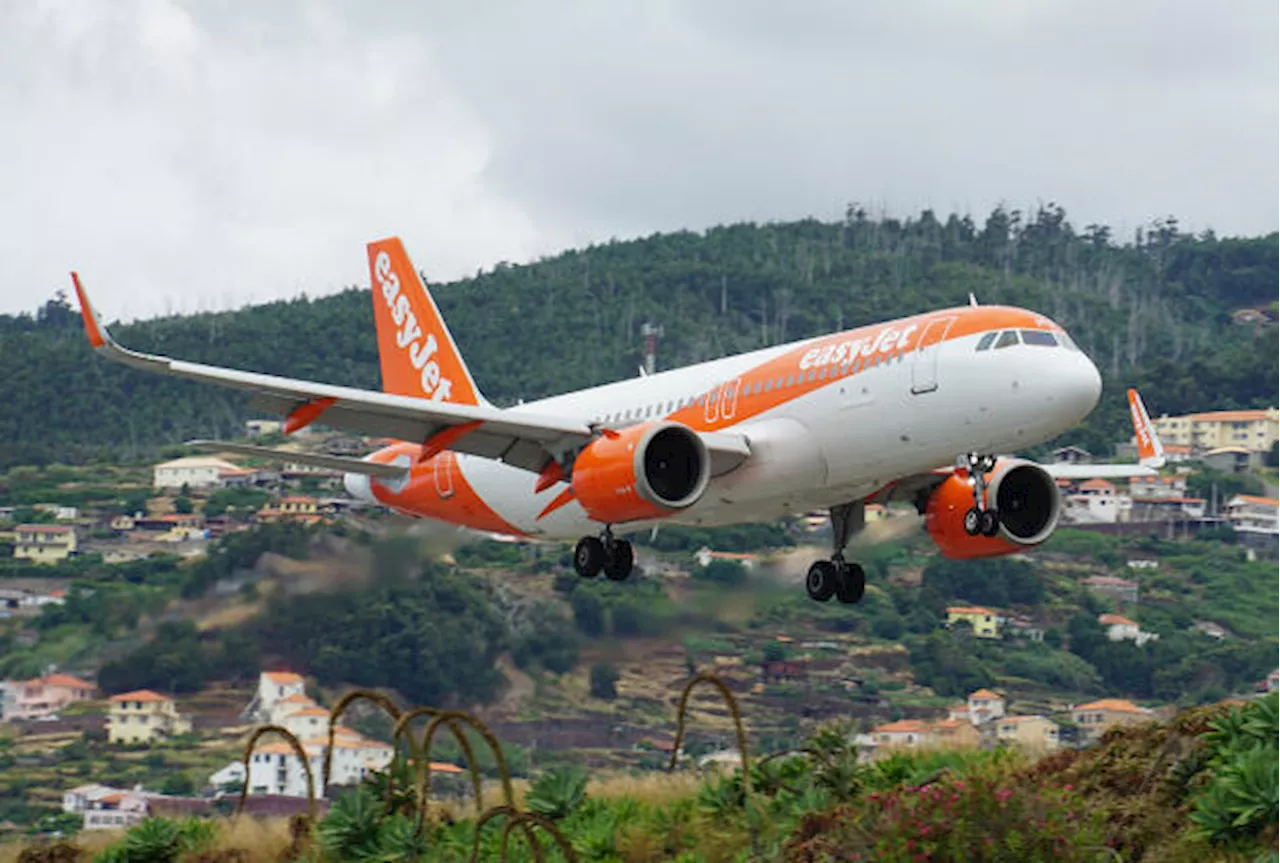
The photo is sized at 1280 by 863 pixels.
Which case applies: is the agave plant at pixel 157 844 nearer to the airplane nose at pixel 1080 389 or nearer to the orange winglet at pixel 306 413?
the orange winglet at pixel 306 413

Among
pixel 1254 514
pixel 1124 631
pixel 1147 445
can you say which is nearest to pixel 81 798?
pixel 1147 445

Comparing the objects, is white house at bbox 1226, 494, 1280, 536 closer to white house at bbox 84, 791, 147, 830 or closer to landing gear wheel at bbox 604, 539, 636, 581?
white house at bbox 84, 791, 147, 830

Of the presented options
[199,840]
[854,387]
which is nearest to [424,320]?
[854,387]

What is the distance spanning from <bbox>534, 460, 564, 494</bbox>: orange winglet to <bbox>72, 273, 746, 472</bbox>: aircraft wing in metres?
0.16

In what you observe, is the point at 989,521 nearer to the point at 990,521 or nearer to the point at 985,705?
the point at 990,521

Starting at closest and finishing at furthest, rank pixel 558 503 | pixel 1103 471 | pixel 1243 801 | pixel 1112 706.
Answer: pixel 1243 801 < pixel 558 503 < pixel 1103 471 < pixel 1112 706

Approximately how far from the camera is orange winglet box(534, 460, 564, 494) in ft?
136

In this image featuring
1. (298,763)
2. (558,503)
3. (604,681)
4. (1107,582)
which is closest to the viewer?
(558,503)

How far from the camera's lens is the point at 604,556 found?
41.8m

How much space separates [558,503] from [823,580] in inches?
220

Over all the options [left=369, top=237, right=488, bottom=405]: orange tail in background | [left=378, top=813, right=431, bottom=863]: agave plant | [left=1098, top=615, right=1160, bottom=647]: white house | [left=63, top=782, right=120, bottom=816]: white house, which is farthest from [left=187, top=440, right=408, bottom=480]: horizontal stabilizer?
[left=1098, top=615, right=1160, bottom=647]: white house

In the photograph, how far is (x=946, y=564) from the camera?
148375mm

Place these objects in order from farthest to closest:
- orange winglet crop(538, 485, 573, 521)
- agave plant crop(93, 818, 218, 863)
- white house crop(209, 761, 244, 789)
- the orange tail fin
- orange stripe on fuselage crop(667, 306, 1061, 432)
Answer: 1. white house crop(209, 761, 244, 789)
2. the orange tail fin
3. orange winglet crop(538, 485, 573, 521)
4. orange stripe on fuselage crop(667, 306, 1061, 432)
5. agave plant crop(93, 818, 218, 863)

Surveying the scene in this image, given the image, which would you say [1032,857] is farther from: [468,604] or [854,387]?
[468,604]
